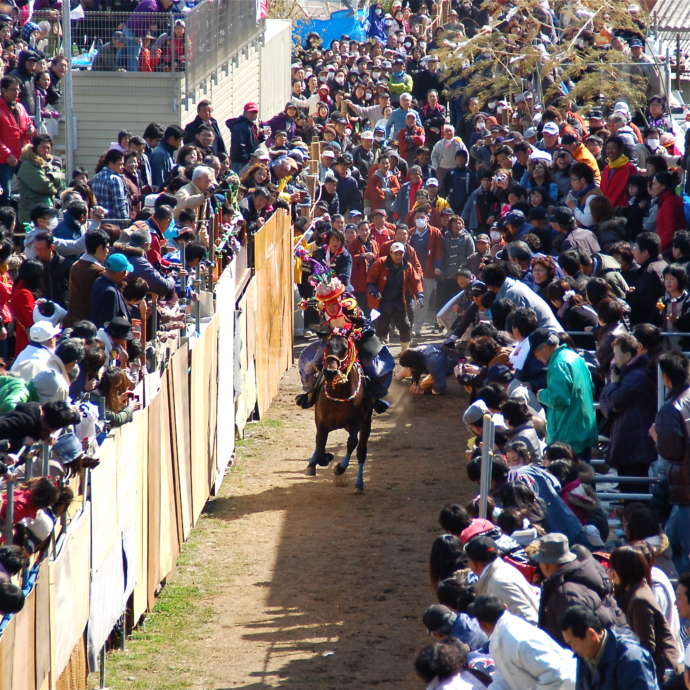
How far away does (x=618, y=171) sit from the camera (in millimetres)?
15664

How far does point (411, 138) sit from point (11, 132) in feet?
34.5

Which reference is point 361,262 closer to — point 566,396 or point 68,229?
point 68,229

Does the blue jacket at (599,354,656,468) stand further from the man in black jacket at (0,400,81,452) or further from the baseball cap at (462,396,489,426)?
the man in black jacket at (0,400,81,452)

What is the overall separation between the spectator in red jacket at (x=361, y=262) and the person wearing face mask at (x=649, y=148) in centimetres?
401

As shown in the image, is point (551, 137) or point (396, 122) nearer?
point (551, 137)

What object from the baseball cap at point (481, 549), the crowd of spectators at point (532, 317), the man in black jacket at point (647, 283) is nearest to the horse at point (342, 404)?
the crowd of spectators at point (532, 317)

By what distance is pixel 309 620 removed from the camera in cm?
1112

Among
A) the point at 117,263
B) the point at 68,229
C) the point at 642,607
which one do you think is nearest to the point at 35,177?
the point at 68,229

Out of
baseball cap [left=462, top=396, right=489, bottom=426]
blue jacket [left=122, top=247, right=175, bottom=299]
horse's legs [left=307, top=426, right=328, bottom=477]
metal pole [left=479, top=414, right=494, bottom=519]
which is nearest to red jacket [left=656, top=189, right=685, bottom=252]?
horse's legs [left=307, top=426, right=328, bottom=477]

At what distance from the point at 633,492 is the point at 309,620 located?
274cm

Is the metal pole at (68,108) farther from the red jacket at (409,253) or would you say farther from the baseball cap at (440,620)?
the baseball cap at (440,620)

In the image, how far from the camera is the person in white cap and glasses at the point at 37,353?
28.7ft

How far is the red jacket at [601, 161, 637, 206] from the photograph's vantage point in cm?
1555

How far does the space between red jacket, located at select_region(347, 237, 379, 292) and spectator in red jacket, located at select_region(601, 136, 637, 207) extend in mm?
4683
